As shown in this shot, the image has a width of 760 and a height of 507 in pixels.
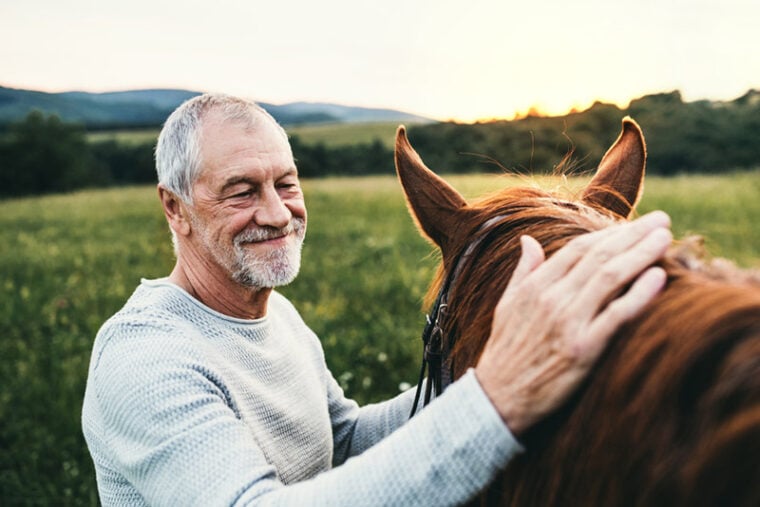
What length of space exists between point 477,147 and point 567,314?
2762 cm

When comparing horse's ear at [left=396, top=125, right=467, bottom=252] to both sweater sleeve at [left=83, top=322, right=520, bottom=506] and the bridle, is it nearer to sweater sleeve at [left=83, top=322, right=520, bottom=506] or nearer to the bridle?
the bridle

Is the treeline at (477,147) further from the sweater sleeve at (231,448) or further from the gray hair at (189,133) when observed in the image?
the sweater sleeve at (231,448)

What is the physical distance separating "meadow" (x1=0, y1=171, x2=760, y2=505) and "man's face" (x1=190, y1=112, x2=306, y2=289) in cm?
53

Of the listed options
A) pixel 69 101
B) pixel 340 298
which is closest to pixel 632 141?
pixel 340 298

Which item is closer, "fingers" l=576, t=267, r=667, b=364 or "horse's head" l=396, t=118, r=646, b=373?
"fingers" l=576, t=267, r=667, b=364

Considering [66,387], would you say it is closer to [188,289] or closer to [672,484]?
[188,289]

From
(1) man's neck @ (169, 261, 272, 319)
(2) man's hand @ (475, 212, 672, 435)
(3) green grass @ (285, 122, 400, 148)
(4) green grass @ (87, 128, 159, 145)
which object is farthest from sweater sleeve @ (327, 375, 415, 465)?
(4) green grass @ (87, 128, 159, 145)

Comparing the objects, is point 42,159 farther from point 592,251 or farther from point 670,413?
point 670,413

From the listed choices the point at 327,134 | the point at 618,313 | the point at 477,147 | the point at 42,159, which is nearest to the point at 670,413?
the point at 618,313

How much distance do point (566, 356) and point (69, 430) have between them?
4985 mm

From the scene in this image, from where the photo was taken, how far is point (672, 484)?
876 millimetres

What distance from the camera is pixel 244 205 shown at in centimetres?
223

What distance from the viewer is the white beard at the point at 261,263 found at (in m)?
2.24

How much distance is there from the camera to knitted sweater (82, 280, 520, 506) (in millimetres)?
1108
